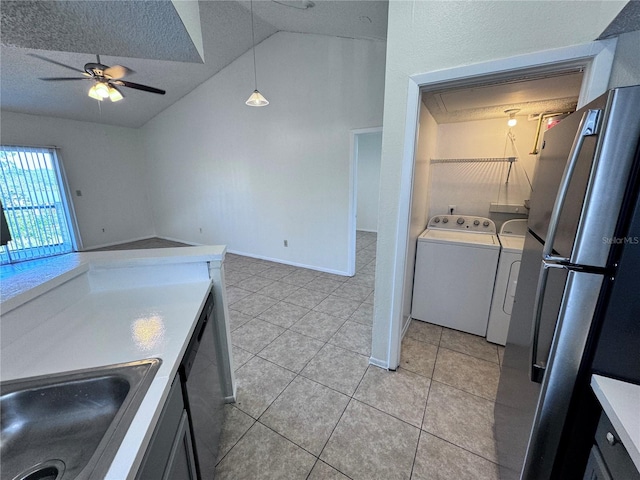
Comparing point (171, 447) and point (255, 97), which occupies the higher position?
point (255, 97)

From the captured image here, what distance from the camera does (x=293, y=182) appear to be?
4195mm

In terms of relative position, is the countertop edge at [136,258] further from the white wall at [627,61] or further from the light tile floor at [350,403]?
the white wall at [627,61]

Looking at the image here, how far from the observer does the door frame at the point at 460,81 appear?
1107mm

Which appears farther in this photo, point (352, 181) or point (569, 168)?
point (352, 181)

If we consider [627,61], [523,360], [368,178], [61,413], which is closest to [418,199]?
[627,61]

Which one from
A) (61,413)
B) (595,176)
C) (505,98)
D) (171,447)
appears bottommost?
(171,447)

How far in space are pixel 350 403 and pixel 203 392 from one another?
1.02 metres

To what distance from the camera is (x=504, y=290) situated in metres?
2.16

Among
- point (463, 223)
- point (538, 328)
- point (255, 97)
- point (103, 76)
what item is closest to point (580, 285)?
point (538, 328)

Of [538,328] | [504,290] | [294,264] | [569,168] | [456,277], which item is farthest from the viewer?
[294,264]

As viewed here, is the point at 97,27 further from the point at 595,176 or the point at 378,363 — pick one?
the point at 378,363

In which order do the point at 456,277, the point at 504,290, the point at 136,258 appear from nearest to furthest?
the point at 136,258
the point at 504,290
the point at 456,277

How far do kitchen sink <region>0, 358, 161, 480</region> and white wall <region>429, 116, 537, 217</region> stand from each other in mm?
3241

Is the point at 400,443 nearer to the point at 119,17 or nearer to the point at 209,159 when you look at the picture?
the point at 119,17
